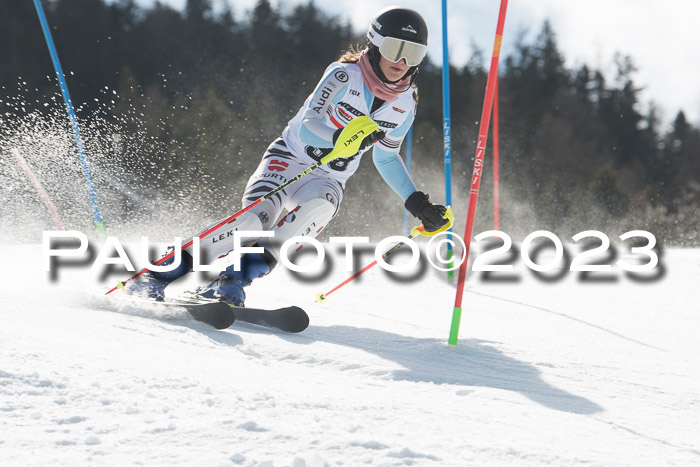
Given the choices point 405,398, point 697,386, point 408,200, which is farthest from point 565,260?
point 405,398

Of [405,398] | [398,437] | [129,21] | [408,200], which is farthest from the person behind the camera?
[129,21]

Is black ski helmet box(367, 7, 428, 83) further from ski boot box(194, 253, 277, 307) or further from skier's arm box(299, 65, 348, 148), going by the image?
ski boot box(194, 253, 277, 307)

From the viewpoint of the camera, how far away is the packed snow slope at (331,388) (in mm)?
1337

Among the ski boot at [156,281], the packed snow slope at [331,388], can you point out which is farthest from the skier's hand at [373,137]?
the ski boot at [156,281]

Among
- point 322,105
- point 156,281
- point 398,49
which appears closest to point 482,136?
point 398,49

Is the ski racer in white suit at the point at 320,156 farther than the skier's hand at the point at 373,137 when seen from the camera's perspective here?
Yes

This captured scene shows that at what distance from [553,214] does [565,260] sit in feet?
78.5

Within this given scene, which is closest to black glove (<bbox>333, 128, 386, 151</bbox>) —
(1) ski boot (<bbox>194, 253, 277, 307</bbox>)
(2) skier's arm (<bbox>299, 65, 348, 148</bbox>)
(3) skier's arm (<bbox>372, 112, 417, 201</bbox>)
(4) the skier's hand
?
(4) the skier's hand

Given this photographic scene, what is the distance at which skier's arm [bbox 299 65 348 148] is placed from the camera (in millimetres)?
3156

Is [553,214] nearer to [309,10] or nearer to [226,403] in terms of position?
[309,10]

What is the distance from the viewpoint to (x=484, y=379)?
234cm

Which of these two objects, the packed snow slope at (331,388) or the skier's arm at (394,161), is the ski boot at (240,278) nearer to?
the packed snow slope at (331,388)

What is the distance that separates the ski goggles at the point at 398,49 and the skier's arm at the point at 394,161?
0.41 metres

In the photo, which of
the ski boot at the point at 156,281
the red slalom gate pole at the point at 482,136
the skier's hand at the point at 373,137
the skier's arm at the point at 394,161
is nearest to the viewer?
the red slalom gate pole at the point at 482,136
